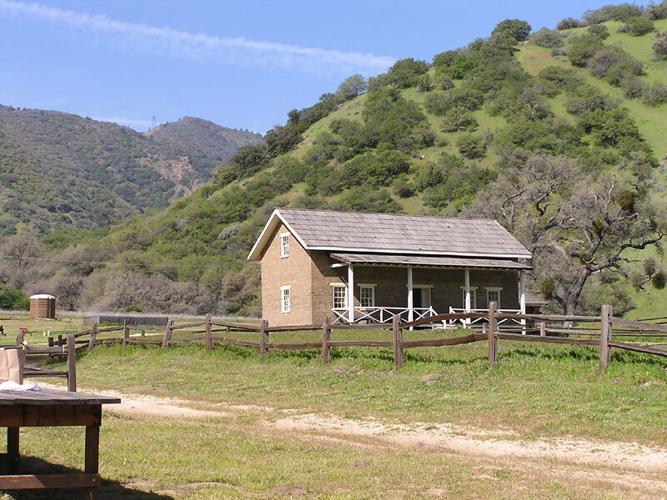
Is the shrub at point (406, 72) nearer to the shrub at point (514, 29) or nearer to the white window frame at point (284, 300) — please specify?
the shrub at point (514, 29)

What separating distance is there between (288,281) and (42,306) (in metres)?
32.3

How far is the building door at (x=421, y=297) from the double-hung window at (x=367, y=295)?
2.18 meters

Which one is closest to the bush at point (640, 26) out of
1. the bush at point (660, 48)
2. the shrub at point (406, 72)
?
the bush at point (660, 48)

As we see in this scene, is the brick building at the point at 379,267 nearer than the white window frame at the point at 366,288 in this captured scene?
Yes

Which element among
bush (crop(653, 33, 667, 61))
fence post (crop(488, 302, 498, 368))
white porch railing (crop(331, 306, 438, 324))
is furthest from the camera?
bush (crop(653, 33, 667, 61))

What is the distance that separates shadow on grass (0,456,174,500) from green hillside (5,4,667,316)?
4698cm

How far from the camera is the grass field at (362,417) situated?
39.4ft

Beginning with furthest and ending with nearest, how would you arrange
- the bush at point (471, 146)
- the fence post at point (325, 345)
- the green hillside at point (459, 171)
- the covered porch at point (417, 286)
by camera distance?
the bush at point (471, 146) < the green hillside at point (459, 171) < the covered porch at point (417, 286) < the fence post at point (325, 345)

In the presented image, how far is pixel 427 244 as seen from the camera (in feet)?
149

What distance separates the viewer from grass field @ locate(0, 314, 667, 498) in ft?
39.4

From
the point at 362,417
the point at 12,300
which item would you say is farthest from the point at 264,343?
the point at 12,300

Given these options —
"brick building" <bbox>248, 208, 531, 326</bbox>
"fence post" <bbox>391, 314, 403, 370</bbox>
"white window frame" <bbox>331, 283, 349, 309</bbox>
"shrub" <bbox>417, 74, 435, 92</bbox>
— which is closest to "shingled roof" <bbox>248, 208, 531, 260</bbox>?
"brick building" <bbox>248, 208, 531, 326</bbox>

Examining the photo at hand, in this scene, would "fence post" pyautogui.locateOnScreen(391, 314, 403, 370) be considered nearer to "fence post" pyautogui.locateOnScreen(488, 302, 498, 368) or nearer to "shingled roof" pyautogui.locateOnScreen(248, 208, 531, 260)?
"fence post" pyautogui.locateOnScreen(488, 302, 498, 368)

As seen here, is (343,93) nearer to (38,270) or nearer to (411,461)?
(38,270)
